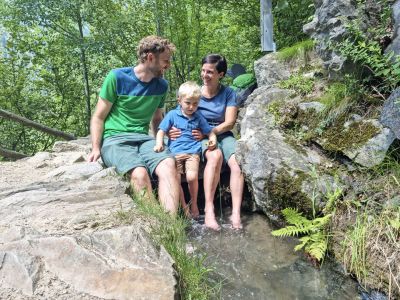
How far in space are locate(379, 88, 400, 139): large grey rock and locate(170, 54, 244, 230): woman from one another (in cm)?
147

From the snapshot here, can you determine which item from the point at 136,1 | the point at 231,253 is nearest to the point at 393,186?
the point at 231,253

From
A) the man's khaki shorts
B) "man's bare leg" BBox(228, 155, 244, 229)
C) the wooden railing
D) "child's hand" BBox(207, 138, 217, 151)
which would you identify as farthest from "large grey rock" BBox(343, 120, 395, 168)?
the wooden railing

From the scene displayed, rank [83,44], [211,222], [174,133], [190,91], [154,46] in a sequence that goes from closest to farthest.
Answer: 1. [211,222]
2. [154,46]
3. [190,91]
4. [174,133]
5. [83,44]

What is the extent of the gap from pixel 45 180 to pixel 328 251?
9.05ft

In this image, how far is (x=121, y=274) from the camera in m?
1.97

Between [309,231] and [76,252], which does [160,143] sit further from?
[76,252]

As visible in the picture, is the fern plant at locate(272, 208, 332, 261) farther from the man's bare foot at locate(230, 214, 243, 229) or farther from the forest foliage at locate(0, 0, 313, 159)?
the forest foliage at locate(0, 0, 313, 159)

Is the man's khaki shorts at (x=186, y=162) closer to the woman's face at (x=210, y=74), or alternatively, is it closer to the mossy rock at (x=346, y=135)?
the woman's face at (x=210, y=74)

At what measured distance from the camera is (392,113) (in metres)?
3.29

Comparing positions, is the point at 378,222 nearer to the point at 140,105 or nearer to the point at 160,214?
the point at 160,214

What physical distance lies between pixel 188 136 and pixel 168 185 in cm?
84

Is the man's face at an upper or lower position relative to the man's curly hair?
lower

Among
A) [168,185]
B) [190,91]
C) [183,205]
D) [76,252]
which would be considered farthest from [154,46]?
[76,252]

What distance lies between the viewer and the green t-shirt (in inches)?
153
